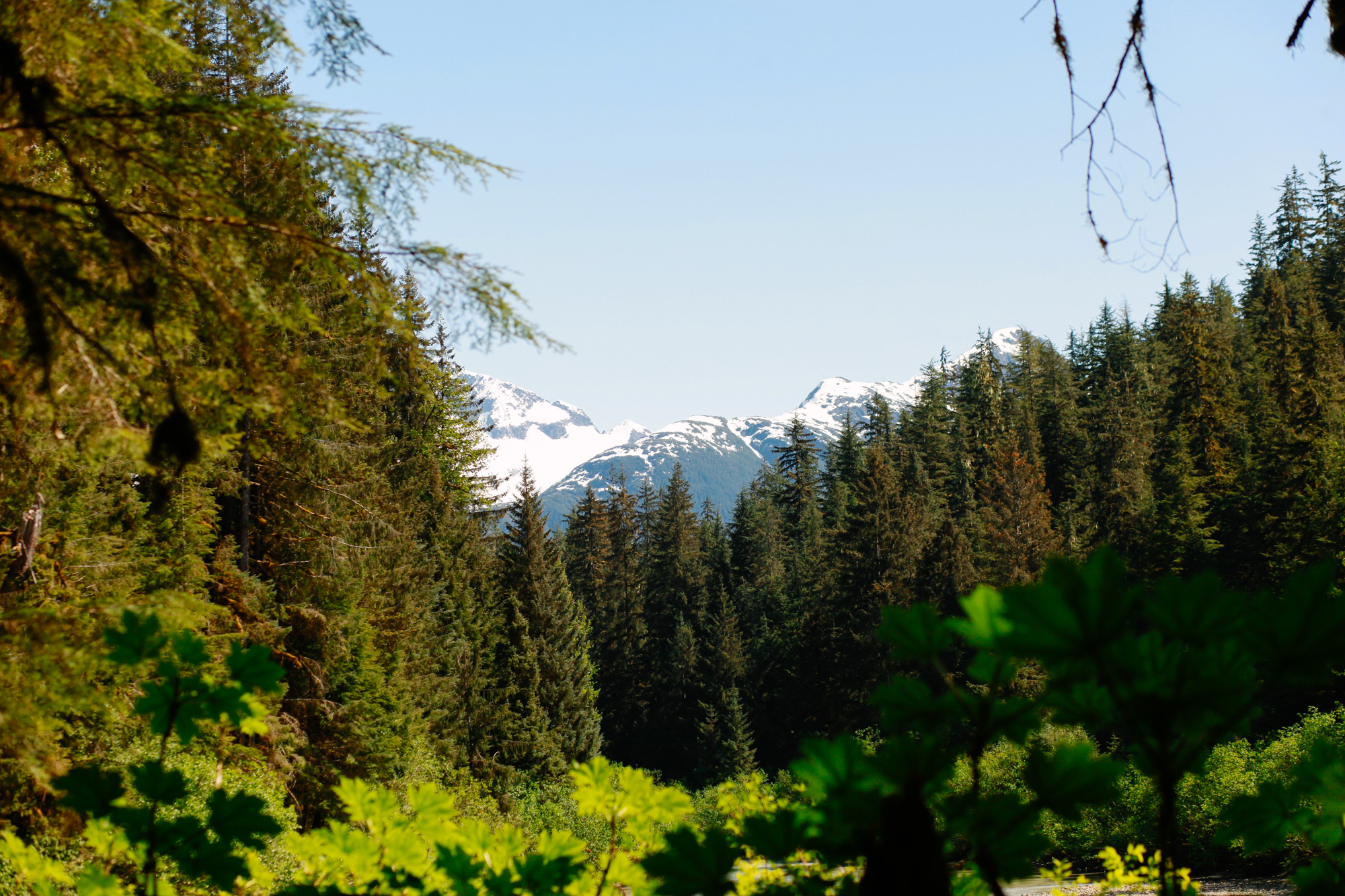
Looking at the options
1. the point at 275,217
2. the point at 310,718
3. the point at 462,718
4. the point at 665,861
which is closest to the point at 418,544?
the point at 462,718

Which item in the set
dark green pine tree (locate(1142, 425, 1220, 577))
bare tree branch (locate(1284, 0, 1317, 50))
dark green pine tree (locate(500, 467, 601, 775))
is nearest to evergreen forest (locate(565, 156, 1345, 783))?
dark green pine tree (locate(1142, 425, 1220, 577))

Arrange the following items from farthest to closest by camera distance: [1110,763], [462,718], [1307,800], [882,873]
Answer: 1. [462,718]
2. [1307,800]
3. [1110,763]
4. [882,873]

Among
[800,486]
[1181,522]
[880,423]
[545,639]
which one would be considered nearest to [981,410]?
[880,423]

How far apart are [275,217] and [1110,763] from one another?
3499 millimetres

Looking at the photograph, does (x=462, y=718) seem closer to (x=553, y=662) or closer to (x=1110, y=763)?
(x=553, y=662)

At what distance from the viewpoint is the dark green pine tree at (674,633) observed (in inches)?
1574

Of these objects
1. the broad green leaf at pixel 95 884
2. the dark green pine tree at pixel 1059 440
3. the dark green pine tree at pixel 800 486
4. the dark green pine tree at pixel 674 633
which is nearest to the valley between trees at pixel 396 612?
the broad green leaf at pixel 95 884

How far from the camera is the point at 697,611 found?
146ft

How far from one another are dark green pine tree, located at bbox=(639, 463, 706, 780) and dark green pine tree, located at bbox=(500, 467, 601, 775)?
8.23m

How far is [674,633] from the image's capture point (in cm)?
4453

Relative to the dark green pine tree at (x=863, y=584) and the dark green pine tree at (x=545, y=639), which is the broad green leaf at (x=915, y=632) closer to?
the dark green pine tree at (x=545, y=639)

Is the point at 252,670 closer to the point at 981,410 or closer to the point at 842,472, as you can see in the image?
the point at 842,472

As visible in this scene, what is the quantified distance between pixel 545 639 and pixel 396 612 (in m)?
10.3

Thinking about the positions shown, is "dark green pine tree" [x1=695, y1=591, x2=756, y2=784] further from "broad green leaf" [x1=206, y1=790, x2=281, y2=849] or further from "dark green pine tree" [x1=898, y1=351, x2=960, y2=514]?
"broad green leaf" [x1=206, y1=790, x2=281, y2=849]
